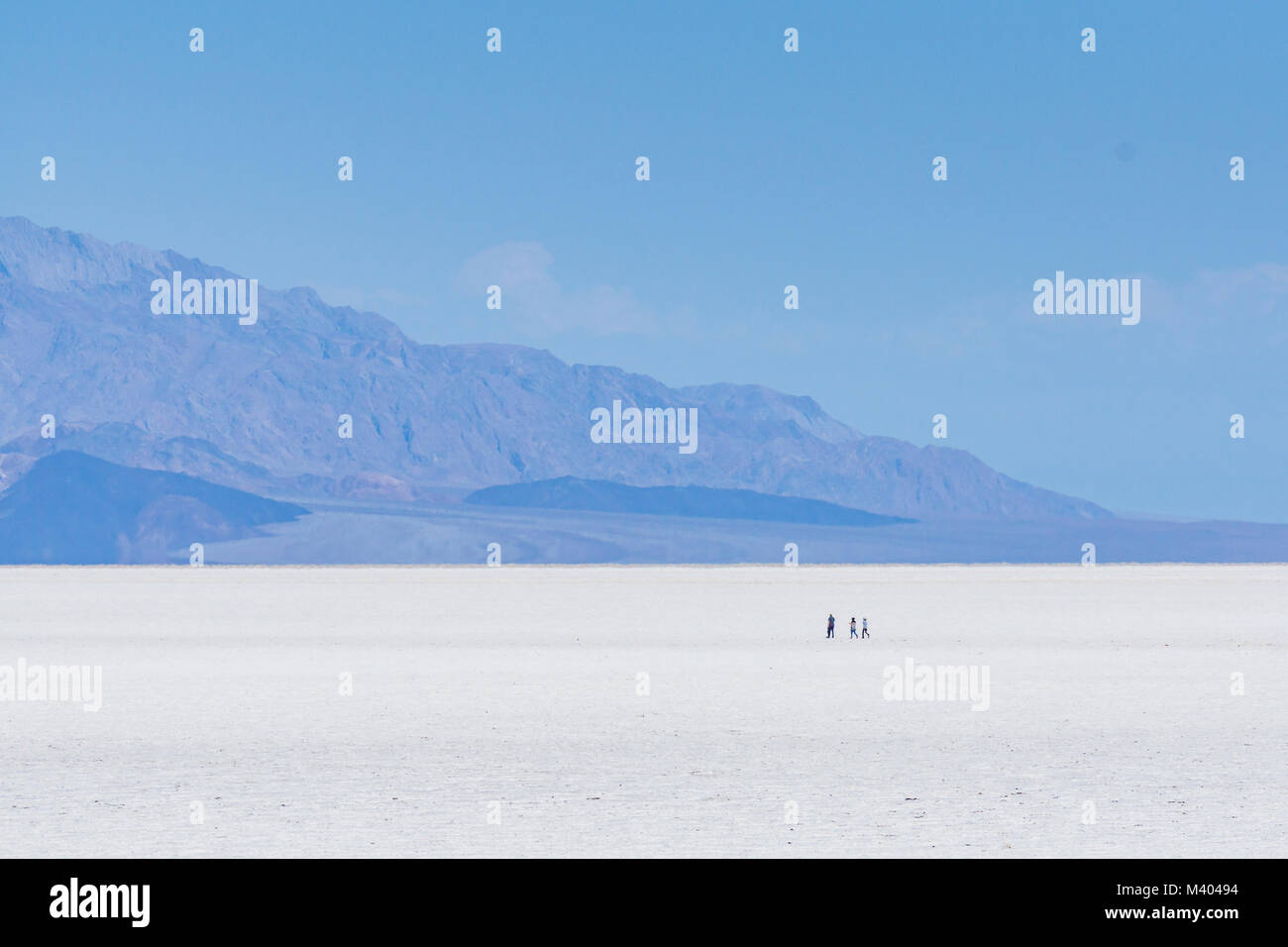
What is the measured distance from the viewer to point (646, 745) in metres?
18.1

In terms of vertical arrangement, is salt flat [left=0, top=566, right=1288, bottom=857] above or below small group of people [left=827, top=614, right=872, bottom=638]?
below

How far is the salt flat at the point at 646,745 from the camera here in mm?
12727

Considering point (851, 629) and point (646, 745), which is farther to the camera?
point (851, 629)

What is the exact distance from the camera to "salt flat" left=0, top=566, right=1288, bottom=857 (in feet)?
41.8

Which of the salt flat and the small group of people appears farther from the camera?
the small group of people

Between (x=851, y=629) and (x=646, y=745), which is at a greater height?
(x=851, y=629)

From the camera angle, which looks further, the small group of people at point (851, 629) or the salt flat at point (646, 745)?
the small group of people at point (851, 629)

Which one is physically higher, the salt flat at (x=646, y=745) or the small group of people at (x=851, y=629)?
the small group of people at (x=851, y=629)
